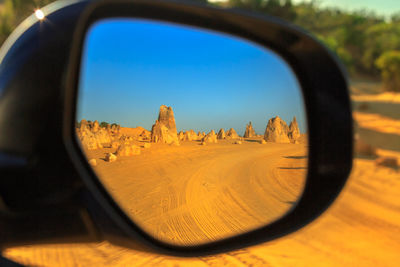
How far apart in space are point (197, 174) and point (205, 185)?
0.07m

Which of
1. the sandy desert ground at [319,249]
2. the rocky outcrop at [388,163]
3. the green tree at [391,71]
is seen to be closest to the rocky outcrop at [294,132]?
the sandy desert ground at [319,249]

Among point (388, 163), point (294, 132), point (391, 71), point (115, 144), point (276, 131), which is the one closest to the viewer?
point (115, 144)

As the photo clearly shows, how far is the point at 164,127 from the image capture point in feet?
4.27

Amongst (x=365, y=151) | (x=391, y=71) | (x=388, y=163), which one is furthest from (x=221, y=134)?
(x=391, y=71)

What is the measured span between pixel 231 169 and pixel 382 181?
4.85 m

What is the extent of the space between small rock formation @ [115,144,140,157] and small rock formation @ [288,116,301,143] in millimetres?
765

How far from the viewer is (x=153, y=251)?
4.69 ft

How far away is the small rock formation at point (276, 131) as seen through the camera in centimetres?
157

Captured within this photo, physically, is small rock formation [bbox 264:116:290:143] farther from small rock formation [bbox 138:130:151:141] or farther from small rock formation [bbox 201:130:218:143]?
small rock formation [bbox 138:130:151:141]

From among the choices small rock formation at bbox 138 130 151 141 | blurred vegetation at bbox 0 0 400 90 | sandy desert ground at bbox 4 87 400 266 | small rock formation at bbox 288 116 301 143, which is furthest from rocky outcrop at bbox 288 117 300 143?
blurred vegetation at bbox 0 0 400 90

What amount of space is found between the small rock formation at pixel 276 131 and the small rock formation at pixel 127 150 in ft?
1.89

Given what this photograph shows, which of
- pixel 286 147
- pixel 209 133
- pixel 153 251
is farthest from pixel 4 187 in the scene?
pixel 286 147

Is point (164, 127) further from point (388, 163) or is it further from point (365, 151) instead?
point (365, 151)

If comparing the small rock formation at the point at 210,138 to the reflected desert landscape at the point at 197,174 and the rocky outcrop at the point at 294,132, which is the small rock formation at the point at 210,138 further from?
the rocky outcrop at the point at 294,132
